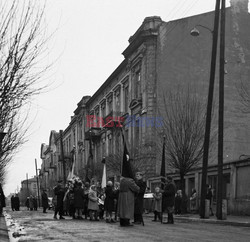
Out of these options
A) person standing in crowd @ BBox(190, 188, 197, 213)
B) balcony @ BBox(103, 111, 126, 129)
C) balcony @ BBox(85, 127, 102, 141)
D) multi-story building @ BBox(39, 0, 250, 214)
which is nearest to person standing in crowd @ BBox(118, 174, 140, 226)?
person standing in crowd @ BBox(190, 188, 197, 213)

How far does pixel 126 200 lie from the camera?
14.8 metres

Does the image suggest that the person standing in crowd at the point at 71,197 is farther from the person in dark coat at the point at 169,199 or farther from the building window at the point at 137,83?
→ the building window at the point at 137,83

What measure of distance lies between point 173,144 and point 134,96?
1001 cm

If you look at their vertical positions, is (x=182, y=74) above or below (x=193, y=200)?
above

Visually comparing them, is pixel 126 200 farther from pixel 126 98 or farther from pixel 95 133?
pixel 95 133

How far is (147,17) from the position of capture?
35.9 meters

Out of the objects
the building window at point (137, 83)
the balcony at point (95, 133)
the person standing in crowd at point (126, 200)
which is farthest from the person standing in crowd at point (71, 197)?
the balcony at point (95, 133)

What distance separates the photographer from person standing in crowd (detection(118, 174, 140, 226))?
578 inches

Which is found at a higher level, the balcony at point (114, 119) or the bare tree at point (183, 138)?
the balcony at point (114, 119)

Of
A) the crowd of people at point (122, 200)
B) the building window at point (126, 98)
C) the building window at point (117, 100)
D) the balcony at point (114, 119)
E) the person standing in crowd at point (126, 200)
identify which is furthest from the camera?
the building window at point (117, 100)

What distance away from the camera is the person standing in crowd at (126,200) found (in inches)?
578

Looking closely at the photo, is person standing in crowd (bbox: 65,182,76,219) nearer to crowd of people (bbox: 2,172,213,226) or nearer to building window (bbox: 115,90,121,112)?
crowd of people (bbox: 2,172,213,226)

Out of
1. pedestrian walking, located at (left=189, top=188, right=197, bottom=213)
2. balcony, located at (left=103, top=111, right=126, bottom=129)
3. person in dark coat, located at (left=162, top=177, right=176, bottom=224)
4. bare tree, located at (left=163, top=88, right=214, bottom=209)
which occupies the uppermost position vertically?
balcony, located at (left=103, top=111, right=126, bottom=129)

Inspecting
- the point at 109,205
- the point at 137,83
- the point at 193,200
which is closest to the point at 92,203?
the point at 109,205
